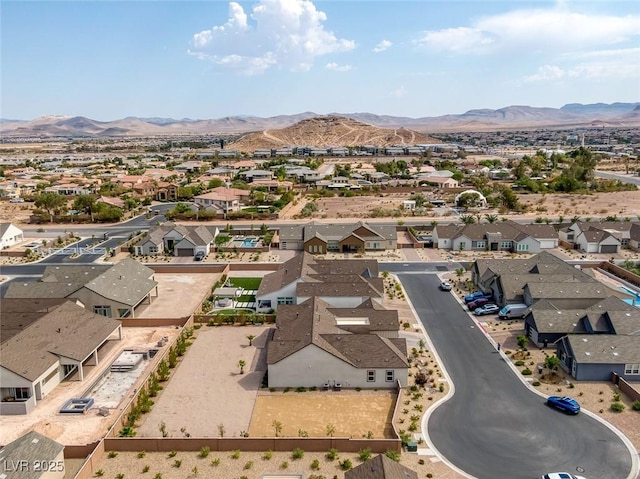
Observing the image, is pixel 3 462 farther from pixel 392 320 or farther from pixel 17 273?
pixel 17 273

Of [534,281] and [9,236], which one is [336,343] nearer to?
[534,281]

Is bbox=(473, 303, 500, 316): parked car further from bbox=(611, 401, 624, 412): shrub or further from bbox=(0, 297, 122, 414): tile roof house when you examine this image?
bbox=(0, 297, 122, 414): tile roof house

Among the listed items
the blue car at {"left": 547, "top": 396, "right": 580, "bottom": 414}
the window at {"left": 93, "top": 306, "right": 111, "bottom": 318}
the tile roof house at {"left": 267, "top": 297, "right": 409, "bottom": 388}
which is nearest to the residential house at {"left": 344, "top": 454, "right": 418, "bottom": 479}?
the tile roof house at {"left": 267, "top": 297, "right": 409, "bottom": 388}

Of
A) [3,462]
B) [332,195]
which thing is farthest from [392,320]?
[332,195]

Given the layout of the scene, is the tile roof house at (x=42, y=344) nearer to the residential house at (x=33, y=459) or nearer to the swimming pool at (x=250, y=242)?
the residential house at (x=33, y=459)

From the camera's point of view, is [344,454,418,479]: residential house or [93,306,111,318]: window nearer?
[344,454,418,479]: residential house

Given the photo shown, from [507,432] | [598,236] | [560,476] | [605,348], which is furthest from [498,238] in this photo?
[560,476]
